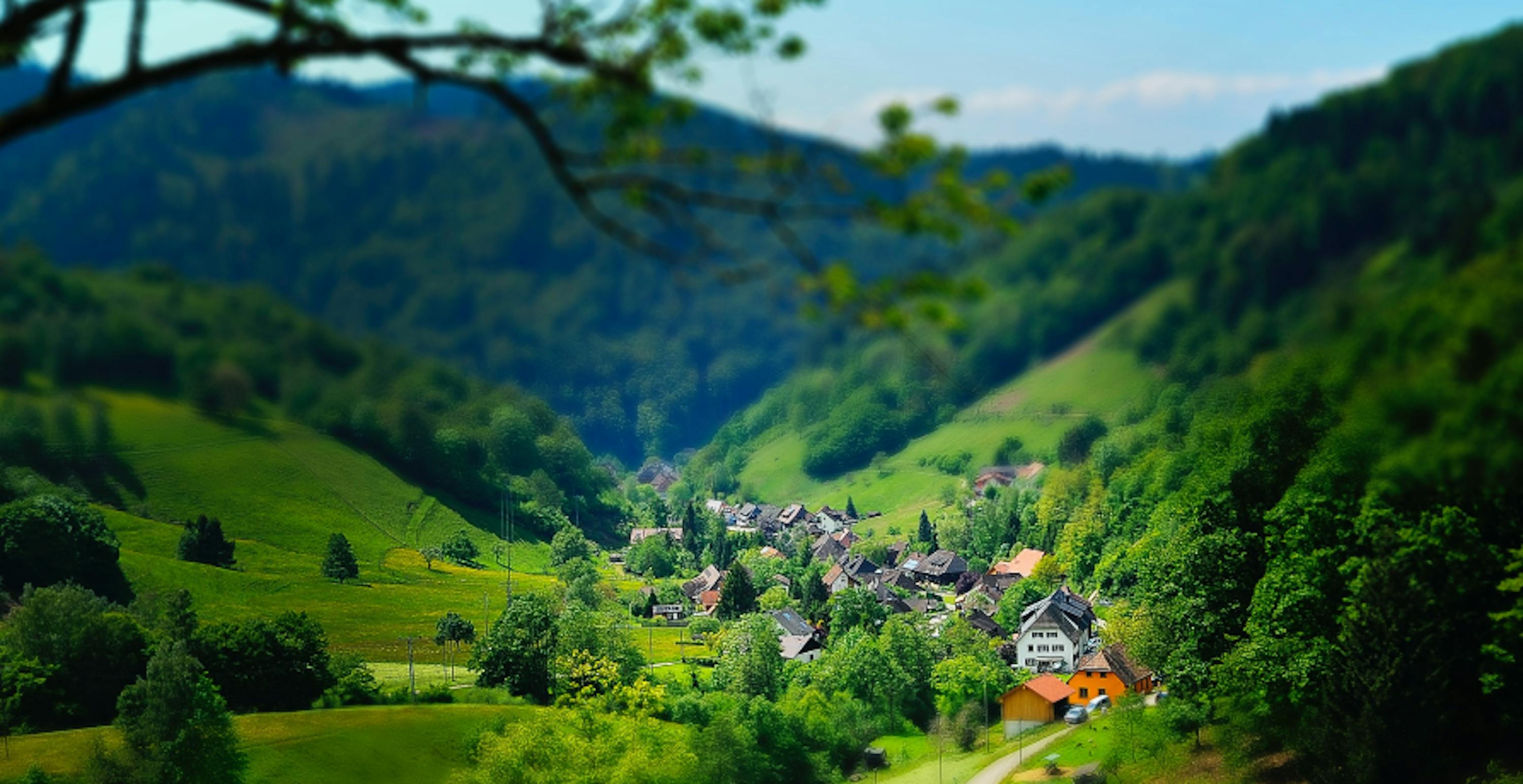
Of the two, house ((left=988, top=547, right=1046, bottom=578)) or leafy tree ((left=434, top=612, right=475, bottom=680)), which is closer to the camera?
leafy tree ((left=434, top=612, right=475, bottom=680))

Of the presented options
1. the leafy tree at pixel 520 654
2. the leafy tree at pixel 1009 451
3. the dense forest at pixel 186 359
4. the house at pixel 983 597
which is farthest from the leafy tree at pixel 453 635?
the dense forest at pixel 186 359

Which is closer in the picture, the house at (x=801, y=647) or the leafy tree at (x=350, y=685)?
the leafy tree at (x=350, y=685)

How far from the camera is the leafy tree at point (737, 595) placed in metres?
67.2

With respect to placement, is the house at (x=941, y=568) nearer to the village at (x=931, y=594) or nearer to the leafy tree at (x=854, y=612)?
the village at (x=931, y=594)

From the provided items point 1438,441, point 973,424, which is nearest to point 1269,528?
point 1438,441

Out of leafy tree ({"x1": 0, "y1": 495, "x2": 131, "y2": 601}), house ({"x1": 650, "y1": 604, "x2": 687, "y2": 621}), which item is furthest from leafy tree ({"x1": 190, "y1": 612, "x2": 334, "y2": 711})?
house ({"x1": 650, "y1": 604, "x2": 687, "y2": 621})

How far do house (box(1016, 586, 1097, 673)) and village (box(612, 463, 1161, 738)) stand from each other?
0.05 metres

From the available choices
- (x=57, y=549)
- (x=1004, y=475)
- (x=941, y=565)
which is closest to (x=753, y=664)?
(x=57, y=549)

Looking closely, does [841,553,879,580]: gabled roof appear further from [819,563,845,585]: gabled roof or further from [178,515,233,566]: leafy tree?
[178,515,233,566]: leafy tree

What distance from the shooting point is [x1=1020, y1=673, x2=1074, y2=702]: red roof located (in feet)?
163

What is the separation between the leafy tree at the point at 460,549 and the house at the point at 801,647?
1422 cm

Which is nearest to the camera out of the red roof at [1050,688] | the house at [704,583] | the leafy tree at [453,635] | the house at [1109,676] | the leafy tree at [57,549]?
the leafy tree at [57,549]

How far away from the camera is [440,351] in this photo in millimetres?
17234

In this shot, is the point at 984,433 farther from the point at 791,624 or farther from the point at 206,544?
the point at 206,544
